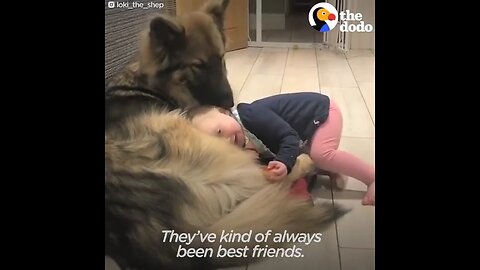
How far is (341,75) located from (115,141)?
48 cm

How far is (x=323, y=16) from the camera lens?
3.98ft

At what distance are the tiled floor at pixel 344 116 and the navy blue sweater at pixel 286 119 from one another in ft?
0.06

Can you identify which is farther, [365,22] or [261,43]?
[261,43]

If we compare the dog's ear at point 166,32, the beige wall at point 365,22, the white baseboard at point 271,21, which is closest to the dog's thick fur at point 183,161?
the dog's ear at point 166,32

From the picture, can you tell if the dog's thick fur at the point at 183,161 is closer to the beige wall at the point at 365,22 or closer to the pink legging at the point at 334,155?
the pink legging at the point at 334,155

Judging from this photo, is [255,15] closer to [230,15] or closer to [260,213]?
[230,15]

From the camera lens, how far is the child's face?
3.95 ft

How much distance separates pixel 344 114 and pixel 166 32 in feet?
1.28

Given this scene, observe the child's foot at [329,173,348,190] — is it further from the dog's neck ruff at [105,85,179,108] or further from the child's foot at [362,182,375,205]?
the dog's neck ruff at [105,85,179,108]

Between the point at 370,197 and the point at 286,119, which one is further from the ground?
the point at 286,119

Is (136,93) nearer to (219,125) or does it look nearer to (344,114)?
(219,125)

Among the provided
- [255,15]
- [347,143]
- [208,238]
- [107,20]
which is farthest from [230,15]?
[208,238]

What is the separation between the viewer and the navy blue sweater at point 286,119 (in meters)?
1.20

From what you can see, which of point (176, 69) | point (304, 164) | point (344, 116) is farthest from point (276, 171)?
point (176, 69)
